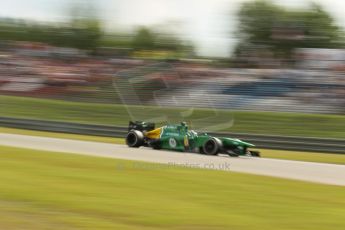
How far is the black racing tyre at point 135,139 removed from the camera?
1376cm

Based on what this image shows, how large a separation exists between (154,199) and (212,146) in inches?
259

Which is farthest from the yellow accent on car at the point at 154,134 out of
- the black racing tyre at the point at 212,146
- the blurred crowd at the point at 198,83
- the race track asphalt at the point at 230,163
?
the blurred crowd at the point at 198,83

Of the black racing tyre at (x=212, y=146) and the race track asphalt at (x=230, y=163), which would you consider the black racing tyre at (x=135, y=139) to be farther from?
the black racing tyre at (x=212, y=146)

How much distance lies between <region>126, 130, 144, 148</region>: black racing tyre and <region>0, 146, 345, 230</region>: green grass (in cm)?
469

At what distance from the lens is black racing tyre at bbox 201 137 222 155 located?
12.4 m

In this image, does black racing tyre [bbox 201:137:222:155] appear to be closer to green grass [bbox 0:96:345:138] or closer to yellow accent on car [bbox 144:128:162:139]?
green grass [bbox 0:96:345:138]

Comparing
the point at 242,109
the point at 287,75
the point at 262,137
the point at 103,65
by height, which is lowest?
the point at 262,137

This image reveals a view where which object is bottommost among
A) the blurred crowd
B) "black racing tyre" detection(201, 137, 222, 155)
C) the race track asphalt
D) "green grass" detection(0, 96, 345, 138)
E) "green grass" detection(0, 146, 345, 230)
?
"green grass" detection(0, 146, 345, 230)

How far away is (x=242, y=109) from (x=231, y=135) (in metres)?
8.56

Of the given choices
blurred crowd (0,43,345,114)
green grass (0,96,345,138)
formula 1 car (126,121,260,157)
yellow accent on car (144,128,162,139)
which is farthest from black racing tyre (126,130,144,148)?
blurred crowd (0,43,345,114)

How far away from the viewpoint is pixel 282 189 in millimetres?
7301

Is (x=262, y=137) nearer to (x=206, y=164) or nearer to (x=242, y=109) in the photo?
(x=206, y=164)

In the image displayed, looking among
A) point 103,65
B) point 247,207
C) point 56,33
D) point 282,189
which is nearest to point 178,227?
point 247,207

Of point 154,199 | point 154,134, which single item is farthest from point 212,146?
point 154,199
